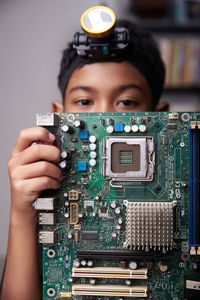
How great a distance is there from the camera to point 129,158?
115 cm

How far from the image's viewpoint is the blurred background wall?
2.64 meters

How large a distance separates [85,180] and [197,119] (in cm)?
57

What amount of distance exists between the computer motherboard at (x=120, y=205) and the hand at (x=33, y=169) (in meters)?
0.04

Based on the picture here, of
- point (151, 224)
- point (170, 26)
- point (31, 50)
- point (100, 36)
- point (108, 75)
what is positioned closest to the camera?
point (151, 224)

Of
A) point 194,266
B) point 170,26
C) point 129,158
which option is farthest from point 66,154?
point 170,26

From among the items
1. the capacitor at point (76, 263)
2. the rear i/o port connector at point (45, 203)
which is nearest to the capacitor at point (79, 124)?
the rear i/o port connector at point (45, 203)

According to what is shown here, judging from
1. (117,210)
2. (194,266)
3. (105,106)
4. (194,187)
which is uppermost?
(105,106)

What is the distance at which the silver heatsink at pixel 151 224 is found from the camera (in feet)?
3.60

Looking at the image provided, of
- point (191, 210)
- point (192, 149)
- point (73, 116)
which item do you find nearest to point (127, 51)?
point (73, 116)

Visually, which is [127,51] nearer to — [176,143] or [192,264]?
[176,143]

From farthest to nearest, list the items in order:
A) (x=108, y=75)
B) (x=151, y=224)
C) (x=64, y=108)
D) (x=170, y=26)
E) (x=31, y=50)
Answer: (x=170, y=26)
(x=31, y=50)
(x=64, y=108)
(x=108, y=75)
(x=151, y=224)

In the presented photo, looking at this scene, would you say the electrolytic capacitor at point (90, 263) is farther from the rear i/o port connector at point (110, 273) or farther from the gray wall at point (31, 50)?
the gray wall at point (31, 50)

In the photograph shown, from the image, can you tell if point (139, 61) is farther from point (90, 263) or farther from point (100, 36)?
point (90, 263)

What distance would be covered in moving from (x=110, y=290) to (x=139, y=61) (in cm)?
125
